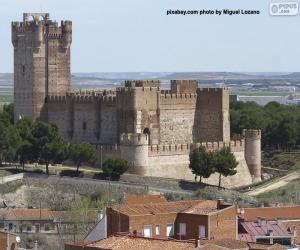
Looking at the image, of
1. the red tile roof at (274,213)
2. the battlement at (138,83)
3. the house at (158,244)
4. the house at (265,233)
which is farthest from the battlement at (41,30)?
the house at (158,244)

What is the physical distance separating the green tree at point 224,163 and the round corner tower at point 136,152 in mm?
3620

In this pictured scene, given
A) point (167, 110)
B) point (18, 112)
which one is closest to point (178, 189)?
point (167, 110)

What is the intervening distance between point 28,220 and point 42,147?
12.5 meters

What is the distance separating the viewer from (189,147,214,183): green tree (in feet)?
213

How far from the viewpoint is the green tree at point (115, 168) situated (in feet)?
205

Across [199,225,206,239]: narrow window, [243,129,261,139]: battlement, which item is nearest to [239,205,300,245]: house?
[199,225,206,239]: narrow window

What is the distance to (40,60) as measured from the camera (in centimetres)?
7150

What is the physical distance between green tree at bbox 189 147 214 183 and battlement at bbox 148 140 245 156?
47.2 inches

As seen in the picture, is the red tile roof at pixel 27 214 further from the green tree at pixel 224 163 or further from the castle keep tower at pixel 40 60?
the castle keep tower at pixel 40 60

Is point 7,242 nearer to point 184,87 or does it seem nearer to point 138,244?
point 138,244

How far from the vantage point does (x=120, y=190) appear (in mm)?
60875

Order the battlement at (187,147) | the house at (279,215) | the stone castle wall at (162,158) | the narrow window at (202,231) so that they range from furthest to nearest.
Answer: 1. the battlement at (187,147)
2. the stone castle wall at (162,158)
3. the house at (279,215)
4. the narrow window at (202,231)

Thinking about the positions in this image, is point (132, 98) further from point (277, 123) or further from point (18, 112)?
point (277, 123)

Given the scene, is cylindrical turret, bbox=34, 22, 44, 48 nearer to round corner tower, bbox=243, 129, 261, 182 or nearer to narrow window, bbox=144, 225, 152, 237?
round corner tower, bbox=243, 129, 261, 182
